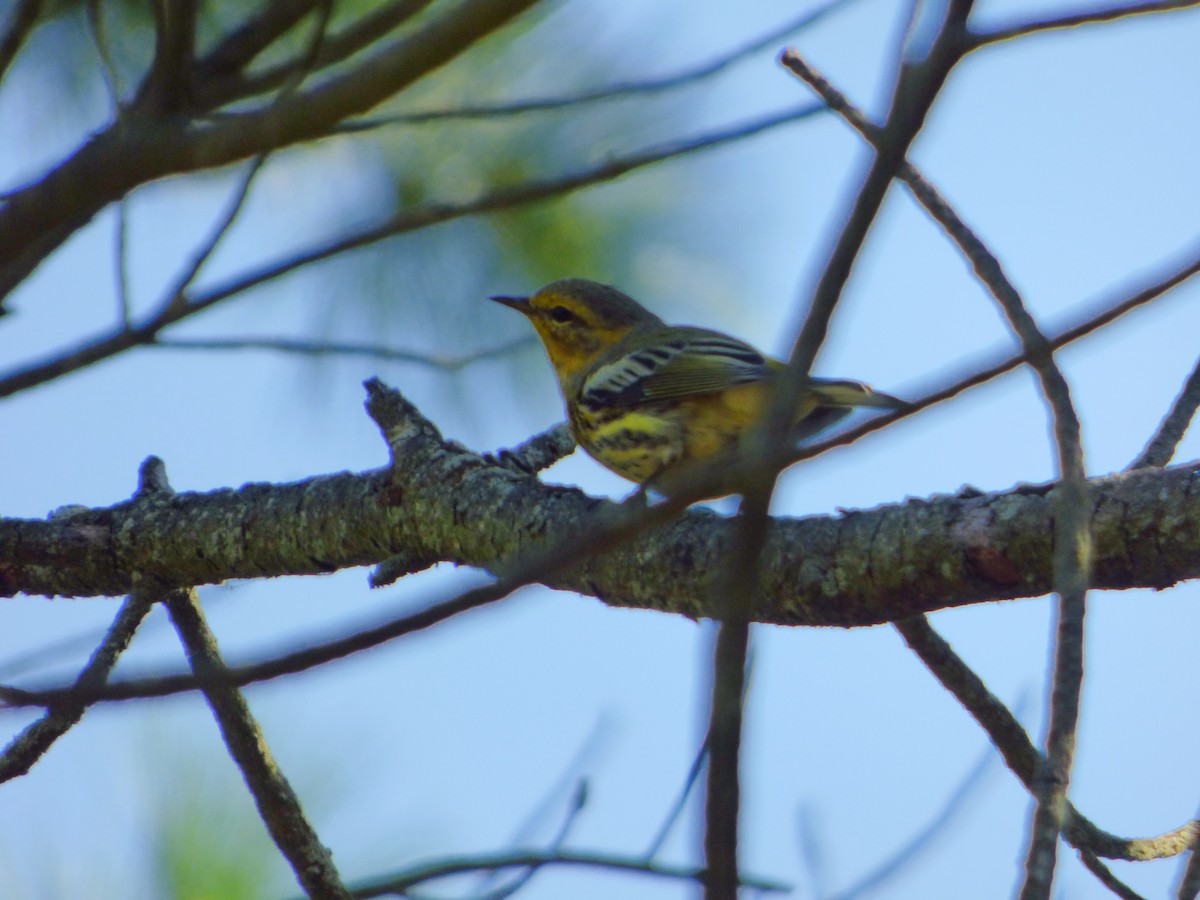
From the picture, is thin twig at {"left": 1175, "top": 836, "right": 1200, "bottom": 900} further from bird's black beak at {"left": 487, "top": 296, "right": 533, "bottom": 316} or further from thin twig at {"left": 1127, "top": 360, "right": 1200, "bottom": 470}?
bird's black beak at {"left": 487, "top": 296, "right": 533, "bottom": 316}

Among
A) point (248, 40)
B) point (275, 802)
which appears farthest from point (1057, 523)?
point (248, 40)

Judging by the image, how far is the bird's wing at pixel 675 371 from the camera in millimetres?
4453

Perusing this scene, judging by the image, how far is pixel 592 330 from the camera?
5.70 metres

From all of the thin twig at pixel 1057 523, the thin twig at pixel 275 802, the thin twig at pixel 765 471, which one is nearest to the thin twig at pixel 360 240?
the thin twig at pixel 1057 523

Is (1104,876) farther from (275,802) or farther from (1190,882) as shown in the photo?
(275,802)

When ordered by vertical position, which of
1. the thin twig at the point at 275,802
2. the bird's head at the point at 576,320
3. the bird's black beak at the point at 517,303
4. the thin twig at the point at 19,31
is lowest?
the thin twig at the point at 275,802

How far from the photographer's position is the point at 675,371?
183 inches

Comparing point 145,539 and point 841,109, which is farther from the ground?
point 841,109

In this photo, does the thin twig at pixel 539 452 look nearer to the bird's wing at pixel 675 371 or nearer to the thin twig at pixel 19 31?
the bird's wing at pixel 675 371

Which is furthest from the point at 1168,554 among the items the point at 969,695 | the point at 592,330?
the point at 592,330

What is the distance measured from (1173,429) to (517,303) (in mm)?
2837

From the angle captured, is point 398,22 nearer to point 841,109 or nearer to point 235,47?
point 841,109

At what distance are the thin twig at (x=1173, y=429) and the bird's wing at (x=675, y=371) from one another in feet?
5.00

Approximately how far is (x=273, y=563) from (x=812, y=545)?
1.59 meters
